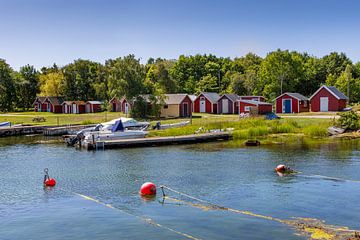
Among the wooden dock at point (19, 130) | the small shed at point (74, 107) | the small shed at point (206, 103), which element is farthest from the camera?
A: the small shed at point (74, 107)

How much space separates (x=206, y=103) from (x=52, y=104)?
127ft

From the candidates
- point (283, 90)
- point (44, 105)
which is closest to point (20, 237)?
point (283, 90)

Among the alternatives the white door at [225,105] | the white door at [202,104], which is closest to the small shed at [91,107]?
the white door at [202,104]

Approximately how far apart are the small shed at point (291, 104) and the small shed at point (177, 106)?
15973 millimetres

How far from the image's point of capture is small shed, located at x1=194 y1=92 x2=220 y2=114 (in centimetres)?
8956

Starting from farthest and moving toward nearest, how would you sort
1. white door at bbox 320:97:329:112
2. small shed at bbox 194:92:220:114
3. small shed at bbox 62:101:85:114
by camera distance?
small shed at bbox 62:101:85:114
small shed at bbox 194:92:220:114
white door at bbox 320:97:329:112

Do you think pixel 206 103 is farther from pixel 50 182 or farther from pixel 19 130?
pixel 50 182

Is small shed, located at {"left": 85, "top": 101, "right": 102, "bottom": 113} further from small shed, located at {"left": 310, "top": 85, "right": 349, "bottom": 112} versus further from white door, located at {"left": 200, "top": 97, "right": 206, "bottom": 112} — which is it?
small shed, located at {"left": 310, "top": 85, "right": 349, "bottom": 112}

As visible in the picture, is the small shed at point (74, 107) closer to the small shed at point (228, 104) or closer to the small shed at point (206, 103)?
the small shed at point (206, 103)

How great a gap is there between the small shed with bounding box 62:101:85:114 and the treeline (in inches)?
285

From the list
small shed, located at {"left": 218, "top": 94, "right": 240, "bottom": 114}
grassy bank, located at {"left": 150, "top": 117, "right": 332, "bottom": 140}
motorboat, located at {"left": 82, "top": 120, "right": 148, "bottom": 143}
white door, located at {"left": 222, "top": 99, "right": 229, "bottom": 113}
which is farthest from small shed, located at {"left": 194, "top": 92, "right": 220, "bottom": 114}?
motorboat, located at {"left": 82, "top": 120, "right": 148, "bottom": 143}

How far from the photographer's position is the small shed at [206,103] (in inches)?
3526

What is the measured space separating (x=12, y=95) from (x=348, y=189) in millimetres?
107808

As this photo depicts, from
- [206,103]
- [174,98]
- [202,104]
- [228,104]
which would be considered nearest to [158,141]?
[174,98]
